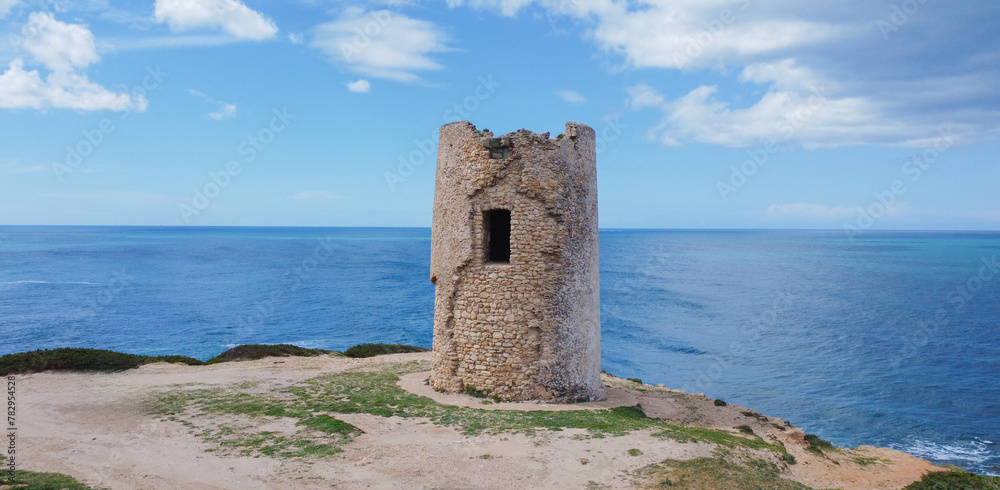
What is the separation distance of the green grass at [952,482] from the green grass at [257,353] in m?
20.4

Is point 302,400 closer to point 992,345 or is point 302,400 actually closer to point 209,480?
point 209,480

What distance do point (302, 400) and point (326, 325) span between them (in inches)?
1430

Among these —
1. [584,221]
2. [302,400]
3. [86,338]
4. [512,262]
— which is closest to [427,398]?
[302,400]

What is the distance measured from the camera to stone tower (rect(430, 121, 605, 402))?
616 inches

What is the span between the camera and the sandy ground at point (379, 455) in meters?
10.2

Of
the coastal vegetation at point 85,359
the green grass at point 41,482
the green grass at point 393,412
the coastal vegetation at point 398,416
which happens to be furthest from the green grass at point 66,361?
the green grass at point 41,482

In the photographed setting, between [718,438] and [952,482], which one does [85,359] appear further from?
[952,482]

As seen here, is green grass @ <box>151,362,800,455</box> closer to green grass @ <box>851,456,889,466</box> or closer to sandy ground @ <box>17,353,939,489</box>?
sandy ground @ <box>17,353,939,489</box>

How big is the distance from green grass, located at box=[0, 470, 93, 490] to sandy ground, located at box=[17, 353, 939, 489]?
0.95 feet

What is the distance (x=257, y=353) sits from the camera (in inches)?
941

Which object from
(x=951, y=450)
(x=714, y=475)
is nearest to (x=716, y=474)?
(x=714, y=475)

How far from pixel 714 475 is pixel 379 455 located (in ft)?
19.6

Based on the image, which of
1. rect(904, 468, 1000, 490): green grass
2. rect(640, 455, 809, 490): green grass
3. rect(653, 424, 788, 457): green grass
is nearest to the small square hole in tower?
rect(653, 424, 788, 457): green grass

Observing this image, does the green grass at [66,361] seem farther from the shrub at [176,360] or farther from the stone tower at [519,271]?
the stone tower at [519,271]
